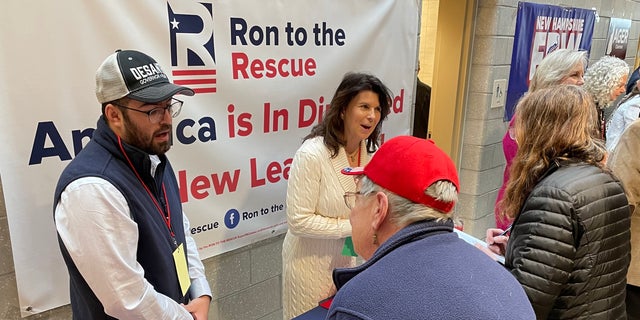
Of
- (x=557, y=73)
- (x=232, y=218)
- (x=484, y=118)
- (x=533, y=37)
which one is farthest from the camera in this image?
(x=533, y=37)

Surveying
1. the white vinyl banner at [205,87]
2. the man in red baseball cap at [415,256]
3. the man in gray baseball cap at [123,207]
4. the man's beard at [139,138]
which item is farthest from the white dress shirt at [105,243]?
the man in red baseball cap at [415,256]

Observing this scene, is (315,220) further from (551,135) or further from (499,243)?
(551,135)

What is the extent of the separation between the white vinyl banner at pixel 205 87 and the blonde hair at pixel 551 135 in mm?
1015

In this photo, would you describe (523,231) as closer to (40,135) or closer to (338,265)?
(338,265)

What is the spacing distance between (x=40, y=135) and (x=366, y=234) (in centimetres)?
105

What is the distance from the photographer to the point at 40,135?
1331mm

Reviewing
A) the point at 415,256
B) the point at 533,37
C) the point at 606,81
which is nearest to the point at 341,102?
the point at 415,256

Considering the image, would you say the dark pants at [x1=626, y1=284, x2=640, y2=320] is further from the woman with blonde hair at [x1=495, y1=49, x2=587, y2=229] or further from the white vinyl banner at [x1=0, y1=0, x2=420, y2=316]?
the white vinyl banner at [x1=0, y1=0, x2=420, y2=316]

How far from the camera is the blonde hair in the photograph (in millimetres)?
1275

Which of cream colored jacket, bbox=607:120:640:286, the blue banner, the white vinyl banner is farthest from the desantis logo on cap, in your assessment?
the blue banner

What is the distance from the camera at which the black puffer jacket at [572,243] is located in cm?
118

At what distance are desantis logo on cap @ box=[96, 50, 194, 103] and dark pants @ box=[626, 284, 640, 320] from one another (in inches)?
76.9

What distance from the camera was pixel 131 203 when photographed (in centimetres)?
110

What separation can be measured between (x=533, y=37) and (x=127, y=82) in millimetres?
3220
